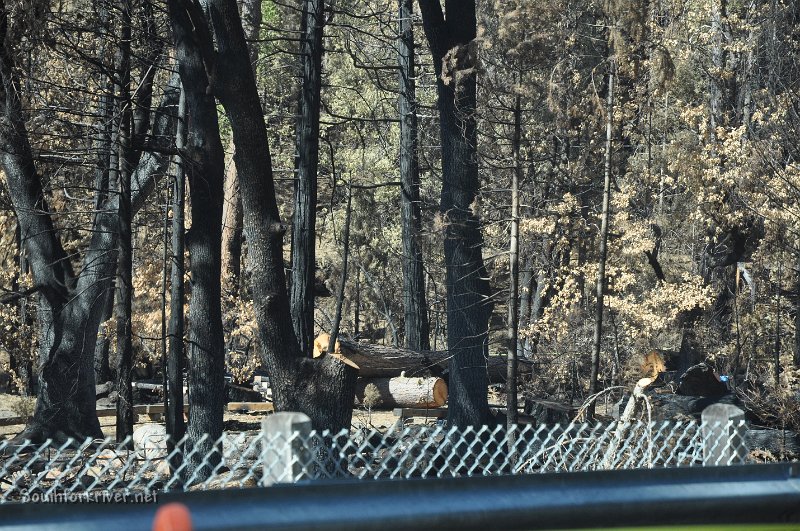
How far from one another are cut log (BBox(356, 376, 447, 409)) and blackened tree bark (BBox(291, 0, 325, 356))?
17.7ft

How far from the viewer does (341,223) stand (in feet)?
97.8

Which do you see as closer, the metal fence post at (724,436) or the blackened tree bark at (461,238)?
the metal fence post at (724,436)

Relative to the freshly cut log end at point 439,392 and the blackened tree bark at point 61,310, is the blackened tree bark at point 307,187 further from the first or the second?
the freshly cut log end at point 439,392

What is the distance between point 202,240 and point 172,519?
933cm

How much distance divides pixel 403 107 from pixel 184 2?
1190 cm

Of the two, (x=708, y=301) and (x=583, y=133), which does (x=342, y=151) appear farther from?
(x=708, y=301)

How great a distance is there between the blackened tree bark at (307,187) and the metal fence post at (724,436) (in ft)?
25.7

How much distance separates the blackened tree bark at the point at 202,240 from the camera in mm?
10406

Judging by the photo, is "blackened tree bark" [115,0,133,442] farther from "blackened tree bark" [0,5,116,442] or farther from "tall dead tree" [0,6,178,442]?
"blackened tree bark" [0,5,116,442]

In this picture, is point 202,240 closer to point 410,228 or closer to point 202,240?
point 202,240

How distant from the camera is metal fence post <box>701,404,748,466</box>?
488 centimetres

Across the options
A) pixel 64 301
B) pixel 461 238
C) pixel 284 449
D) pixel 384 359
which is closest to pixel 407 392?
pixel 384 359

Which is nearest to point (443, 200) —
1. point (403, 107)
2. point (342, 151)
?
point (403, 107)

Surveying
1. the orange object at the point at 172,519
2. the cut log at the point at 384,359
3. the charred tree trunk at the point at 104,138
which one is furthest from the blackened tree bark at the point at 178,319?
the orange object at the point at 172,519
